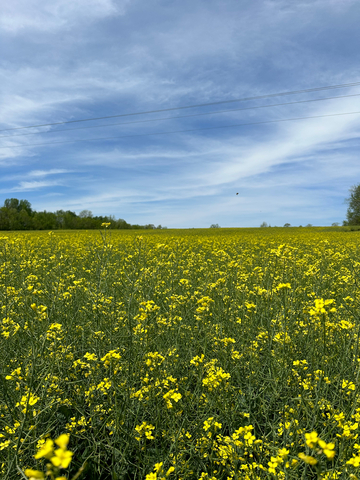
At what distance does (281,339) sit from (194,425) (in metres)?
0.98

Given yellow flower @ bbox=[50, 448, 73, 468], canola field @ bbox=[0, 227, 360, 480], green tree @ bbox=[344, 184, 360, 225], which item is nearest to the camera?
yellow flower @ bbox=[50, 448, 73, 468]

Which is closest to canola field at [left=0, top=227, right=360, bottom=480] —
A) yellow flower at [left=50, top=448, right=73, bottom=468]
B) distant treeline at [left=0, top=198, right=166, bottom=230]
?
yellow flower at [left=50, top=448, right=73, bottom=468]

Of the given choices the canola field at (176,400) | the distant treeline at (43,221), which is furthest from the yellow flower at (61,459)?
the distant treeline at (43,221)

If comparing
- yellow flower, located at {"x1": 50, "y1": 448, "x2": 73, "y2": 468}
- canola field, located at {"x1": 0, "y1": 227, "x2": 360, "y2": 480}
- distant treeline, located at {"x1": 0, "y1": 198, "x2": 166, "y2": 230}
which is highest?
distant treeline, located at {"x1": 0, "y1": 198, "x2": 166, "y2": 230}

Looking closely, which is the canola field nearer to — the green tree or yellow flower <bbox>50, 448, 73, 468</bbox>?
yellow flower <bbox>50, 448, 73, 468</bbox>

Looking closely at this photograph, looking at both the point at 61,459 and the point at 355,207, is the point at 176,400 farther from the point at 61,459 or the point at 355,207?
the point at 355,207

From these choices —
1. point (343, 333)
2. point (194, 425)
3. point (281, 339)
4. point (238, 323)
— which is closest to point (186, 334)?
point (238, 323)

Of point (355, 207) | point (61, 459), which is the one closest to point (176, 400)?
point (61, 459)

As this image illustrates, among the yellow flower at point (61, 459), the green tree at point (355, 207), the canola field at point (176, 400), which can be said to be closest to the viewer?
the yellow flower at point (61, 459)

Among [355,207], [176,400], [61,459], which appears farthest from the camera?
[355,207]

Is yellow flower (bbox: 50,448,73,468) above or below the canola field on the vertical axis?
above

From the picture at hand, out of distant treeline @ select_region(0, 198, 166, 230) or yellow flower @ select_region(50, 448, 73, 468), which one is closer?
yellow flower @ select_region(50, 448, 73, 468)

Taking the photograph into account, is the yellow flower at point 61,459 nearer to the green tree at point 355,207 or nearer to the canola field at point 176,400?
the canola field at point 176,400

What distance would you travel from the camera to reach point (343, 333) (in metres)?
3.20
